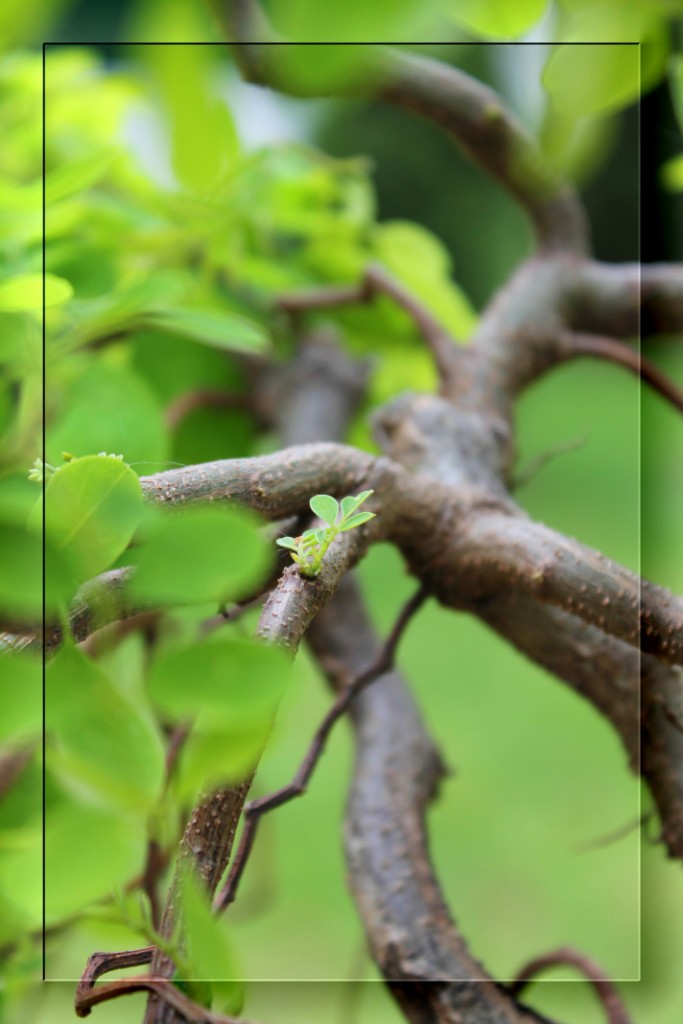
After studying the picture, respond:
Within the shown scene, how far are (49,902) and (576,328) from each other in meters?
0.31

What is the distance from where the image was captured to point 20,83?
0.34 metres

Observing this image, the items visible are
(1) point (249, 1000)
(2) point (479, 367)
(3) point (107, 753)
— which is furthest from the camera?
(2) point (479, 367)

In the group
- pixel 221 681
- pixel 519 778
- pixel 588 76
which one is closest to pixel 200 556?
pixel 221 681

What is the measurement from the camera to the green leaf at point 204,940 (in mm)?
131

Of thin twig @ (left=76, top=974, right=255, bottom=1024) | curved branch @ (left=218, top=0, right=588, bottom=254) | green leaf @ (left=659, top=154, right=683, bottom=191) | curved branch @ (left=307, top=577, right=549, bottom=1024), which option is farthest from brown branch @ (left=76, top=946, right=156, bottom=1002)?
green leaf @ (left=659, top=154, right=683, bottom=191)

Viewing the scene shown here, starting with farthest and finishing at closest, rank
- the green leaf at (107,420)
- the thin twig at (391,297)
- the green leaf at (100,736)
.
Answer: the thin twig at (391,297), the green leaf at (107,420), the green leaf at (100,736)

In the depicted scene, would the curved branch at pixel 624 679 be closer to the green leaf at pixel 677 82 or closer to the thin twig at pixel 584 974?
the thin twig at pixel 584 974

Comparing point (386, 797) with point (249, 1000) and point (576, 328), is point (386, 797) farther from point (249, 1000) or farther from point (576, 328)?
point (576, 328)

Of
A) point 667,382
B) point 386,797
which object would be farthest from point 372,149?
point 386,797

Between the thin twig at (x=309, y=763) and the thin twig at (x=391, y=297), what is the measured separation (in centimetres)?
11

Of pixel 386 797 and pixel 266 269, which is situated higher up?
pixel 266 269

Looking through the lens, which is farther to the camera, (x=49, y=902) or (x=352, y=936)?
(x=352, y=936)

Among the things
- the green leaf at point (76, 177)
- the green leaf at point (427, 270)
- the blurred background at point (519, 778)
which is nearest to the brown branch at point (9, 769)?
the blurred background at point (519, 778)

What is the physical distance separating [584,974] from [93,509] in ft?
0.69
